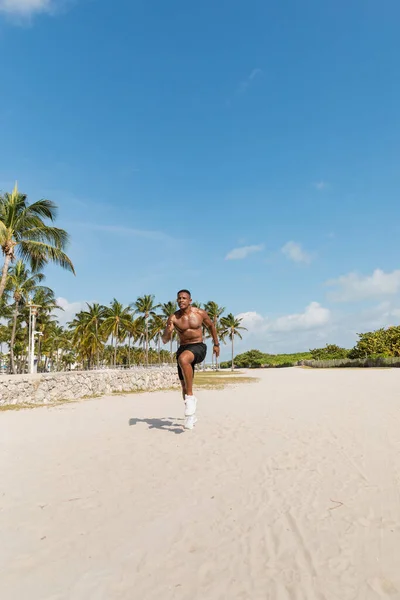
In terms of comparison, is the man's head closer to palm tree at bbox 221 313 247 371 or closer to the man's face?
the man's face

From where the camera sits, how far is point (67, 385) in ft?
47.0

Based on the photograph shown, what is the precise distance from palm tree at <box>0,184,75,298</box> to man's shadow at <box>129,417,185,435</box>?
11.0 m

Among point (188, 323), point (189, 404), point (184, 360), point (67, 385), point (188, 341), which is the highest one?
point (188, 323)

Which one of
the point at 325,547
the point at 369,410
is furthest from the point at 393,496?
the point at 369,410

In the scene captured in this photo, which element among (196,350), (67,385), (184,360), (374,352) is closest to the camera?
(184,360)

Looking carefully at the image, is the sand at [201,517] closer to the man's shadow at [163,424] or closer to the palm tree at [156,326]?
the man's shadow at [163,424]

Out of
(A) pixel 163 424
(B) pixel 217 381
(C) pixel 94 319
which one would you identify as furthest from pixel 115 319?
(A) pixel 163 424

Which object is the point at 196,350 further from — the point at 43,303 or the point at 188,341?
the point at 43,303

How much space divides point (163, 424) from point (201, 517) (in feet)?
14.8

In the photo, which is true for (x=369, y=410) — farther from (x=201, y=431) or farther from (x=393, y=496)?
(x=393, y=496)

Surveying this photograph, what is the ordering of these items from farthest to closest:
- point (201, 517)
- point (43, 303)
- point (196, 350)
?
point (43, 303) → point (196, 350) → point (201, 517)

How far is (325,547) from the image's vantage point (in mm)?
2562

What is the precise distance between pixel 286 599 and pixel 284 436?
428 centimetres

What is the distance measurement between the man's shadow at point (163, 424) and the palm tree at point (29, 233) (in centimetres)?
1105
